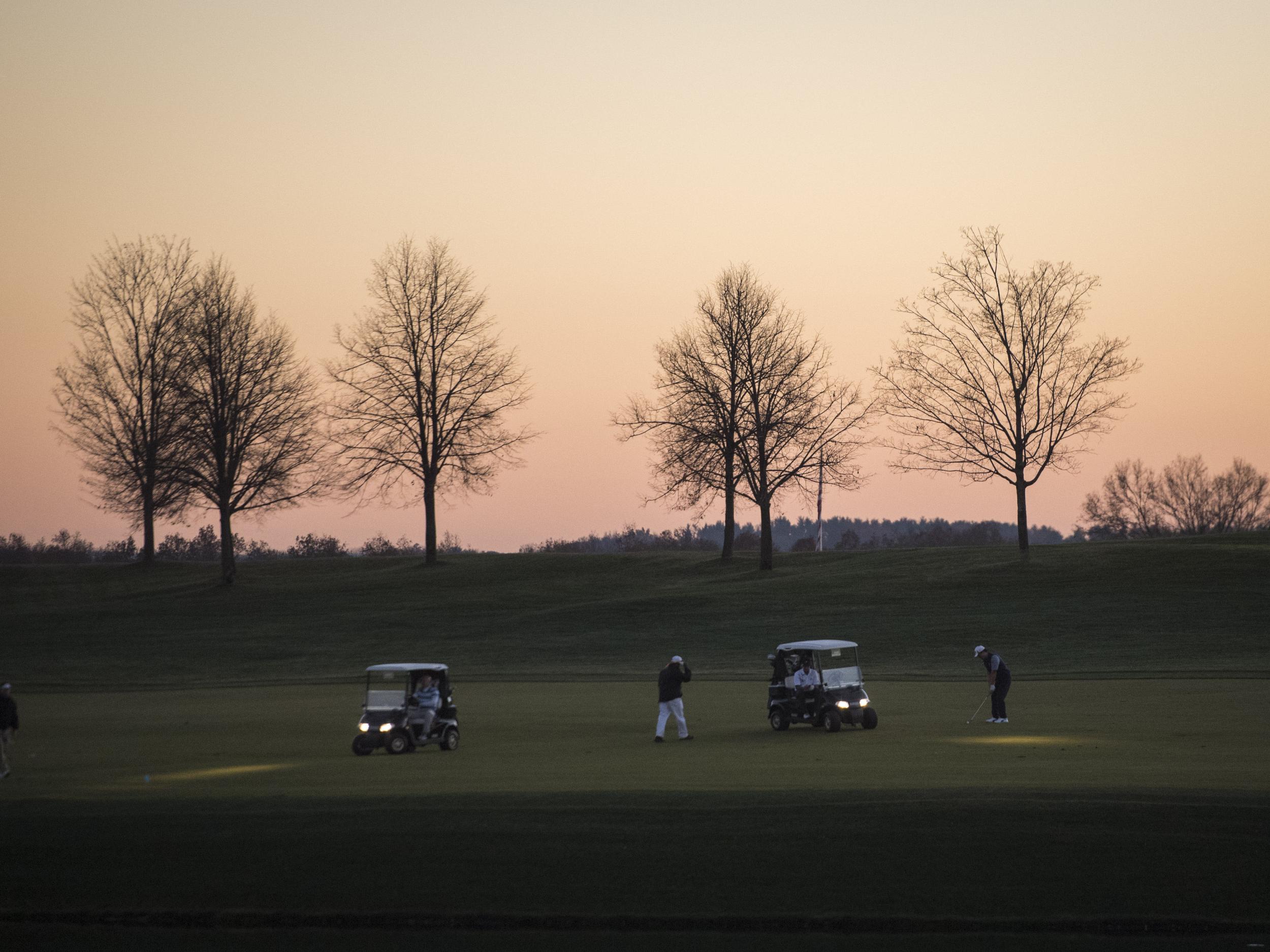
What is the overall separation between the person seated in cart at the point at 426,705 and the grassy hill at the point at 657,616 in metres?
18.7

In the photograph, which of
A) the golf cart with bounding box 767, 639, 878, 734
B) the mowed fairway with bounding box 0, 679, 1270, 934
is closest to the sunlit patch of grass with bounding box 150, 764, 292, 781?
the mowed fairway with bounding box 0, 679, 1270, 934

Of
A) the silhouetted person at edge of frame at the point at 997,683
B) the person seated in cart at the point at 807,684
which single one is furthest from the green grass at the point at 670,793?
the silhouetted person at edge of frame at the point at 997,683

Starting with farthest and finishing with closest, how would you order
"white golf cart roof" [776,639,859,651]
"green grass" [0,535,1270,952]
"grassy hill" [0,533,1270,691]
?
"grassy hill" [0,533,1270,691]
"white golf cart roof" [776,639,859,651]
"green grass" [0,535,1270,952]

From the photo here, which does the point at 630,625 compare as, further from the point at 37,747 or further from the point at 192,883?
the point at 192,883

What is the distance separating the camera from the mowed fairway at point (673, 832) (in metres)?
12.9

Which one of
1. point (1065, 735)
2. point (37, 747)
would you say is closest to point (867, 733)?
point (1065, 735)

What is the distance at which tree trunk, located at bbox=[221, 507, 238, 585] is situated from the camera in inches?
2835

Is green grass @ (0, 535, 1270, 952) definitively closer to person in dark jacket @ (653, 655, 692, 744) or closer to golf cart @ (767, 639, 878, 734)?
person in dark jacket @ (653, 655, 692, 744)

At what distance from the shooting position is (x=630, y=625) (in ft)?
182

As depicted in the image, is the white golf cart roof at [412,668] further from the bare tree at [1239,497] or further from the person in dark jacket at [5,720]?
the bare tree at [1239,497]

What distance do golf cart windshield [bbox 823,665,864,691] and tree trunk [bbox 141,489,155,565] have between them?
56.5m

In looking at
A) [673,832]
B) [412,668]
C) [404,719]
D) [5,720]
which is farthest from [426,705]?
[673,832]

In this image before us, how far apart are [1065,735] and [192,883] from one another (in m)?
17.3

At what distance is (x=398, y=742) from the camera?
81.0 ft
